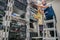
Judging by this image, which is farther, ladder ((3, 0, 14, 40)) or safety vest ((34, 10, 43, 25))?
safety vest ((34, 10, 43, 25))

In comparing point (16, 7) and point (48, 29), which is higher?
point (16, 7)

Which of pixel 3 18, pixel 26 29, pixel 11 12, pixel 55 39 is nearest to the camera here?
pixel 3 18

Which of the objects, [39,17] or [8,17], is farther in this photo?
[39,17]

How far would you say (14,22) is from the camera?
74.4 inches

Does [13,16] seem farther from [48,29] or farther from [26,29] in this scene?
[48,29]

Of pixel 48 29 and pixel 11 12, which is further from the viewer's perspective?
pixel 48 29

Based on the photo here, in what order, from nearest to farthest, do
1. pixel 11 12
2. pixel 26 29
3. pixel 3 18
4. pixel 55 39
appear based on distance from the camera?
1. pixel 3 18
2. pixel 11 12
3. pixel 26 29
4. pixel 55 39

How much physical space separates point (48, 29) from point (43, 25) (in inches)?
5.6

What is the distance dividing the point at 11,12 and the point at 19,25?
29cm

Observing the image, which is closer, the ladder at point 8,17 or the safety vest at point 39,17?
the ladder at point 8,17

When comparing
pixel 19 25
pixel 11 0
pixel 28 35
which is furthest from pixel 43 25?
pixel 11 0

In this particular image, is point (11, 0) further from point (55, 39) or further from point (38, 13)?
point (55, 39)

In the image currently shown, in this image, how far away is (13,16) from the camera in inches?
74.5

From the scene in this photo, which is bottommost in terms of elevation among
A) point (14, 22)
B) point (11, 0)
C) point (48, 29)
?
point (48, 29)
